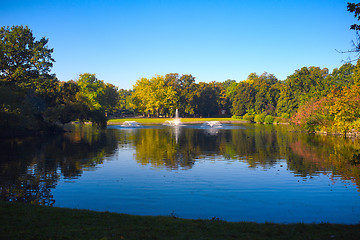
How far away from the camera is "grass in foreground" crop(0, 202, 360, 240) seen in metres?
7.41

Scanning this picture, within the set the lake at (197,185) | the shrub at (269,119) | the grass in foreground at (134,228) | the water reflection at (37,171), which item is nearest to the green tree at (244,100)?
the shrub at (269,119)

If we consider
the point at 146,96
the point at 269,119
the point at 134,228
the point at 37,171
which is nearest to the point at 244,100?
the point at 269,119

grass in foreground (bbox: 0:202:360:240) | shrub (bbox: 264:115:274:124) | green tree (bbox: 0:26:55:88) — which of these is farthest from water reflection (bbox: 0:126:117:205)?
shrub (bbox: 264:115:274:124)

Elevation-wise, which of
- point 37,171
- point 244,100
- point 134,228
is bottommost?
point 37,171

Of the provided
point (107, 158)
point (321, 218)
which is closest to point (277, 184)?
point (321, 218)

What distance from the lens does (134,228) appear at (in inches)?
315

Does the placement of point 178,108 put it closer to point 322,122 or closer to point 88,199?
point 322,122

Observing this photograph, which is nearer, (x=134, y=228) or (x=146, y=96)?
(x=134, y=228)

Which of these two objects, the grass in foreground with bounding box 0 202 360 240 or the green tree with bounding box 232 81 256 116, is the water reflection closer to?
the grass in foreground with bounding box 0 202 360 240

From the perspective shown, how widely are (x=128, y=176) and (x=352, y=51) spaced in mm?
12583

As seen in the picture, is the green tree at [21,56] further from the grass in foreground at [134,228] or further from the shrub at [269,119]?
the shrub at [269,119]

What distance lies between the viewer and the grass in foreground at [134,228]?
7.41 meters

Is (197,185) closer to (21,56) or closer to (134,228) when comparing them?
(134,228)

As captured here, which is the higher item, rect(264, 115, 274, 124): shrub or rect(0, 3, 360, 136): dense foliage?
rect(0, 3, 360, 136): dense foliage
